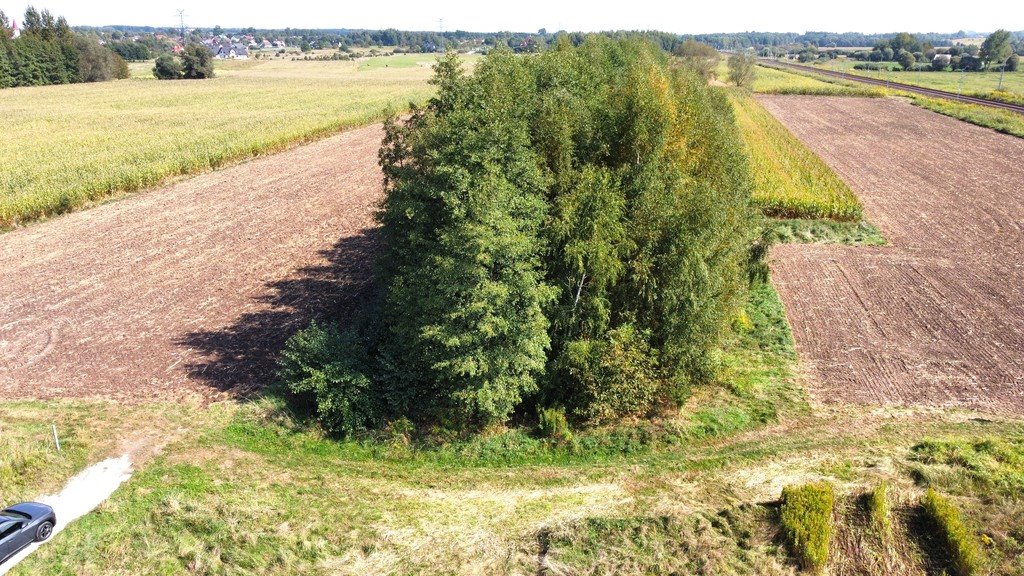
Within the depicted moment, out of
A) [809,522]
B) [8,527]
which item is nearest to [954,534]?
[809,522]

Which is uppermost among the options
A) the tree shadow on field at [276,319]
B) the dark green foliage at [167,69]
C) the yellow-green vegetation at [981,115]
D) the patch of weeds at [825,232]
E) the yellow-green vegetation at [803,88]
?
the dark green foliage at [167,69]

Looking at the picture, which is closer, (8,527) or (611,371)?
(8,527)

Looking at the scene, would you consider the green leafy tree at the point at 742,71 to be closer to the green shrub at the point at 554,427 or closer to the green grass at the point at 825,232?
the green grass at the point at 825,232

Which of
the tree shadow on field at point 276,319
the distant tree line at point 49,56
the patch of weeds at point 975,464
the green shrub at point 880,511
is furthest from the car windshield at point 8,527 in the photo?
the distant tree line at point 49,56

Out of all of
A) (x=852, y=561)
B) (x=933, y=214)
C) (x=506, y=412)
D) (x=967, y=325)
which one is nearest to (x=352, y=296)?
(x=506, y=412)

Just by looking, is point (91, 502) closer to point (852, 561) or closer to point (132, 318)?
point (132, 318)

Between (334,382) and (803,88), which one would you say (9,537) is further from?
(803,88)
